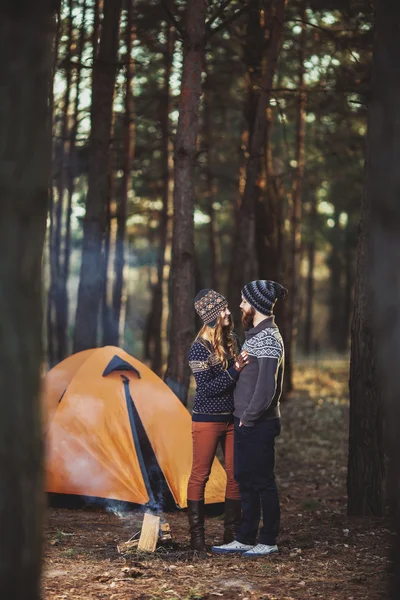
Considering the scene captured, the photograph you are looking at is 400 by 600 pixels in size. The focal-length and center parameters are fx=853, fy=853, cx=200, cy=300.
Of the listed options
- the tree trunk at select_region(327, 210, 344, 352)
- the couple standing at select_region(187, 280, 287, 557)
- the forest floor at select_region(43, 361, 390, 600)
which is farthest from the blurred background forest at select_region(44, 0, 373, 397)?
the couple standing at select_region(187, 280, 287, 557)

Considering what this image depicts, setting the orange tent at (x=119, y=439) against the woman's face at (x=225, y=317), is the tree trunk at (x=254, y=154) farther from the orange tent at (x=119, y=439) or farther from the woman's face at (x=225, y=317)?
the woman's face at (x=225, y=317)

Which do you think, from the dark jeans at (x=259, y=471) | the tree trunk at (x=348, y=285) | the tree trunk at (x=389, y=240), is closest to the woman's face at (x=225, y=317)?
the dark jeans at (x=259, y=471)

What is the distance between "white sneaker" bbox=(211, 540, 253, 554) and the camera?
6.40m

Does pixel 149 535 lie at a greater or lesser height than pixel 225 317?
lesser

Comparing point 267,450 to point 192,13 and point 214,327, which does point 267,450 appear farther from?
point 192,13

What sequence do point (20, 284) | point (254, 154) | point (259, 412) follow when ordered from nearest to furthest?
1. point (20, 284)
2. point (259, 412)
3. point (254, 154)

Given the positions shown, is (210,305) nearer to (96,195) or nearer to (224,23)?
(224,23)

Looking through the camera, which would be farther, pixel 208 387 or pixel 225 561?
pixel 208 387

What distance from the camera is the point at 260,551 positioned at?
6.31 m

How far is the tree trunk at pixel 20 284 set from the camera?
326cm

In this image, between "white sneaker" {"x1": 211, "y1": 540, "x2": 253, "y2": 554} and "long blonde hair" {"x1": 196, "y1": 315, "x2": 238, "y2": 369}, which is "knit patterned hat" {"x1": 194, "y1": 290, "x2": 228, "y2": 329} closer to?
"long blonde hair" {"x1": 196, "y1": 315, "x2": 238, "y2": 369}

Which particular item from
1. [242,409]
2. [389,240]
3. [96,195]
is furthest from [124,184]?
[389,240]

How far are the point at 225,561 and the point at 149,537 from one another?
65 cm

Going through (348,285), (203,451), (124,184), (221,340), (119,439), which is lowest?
(119,439)
